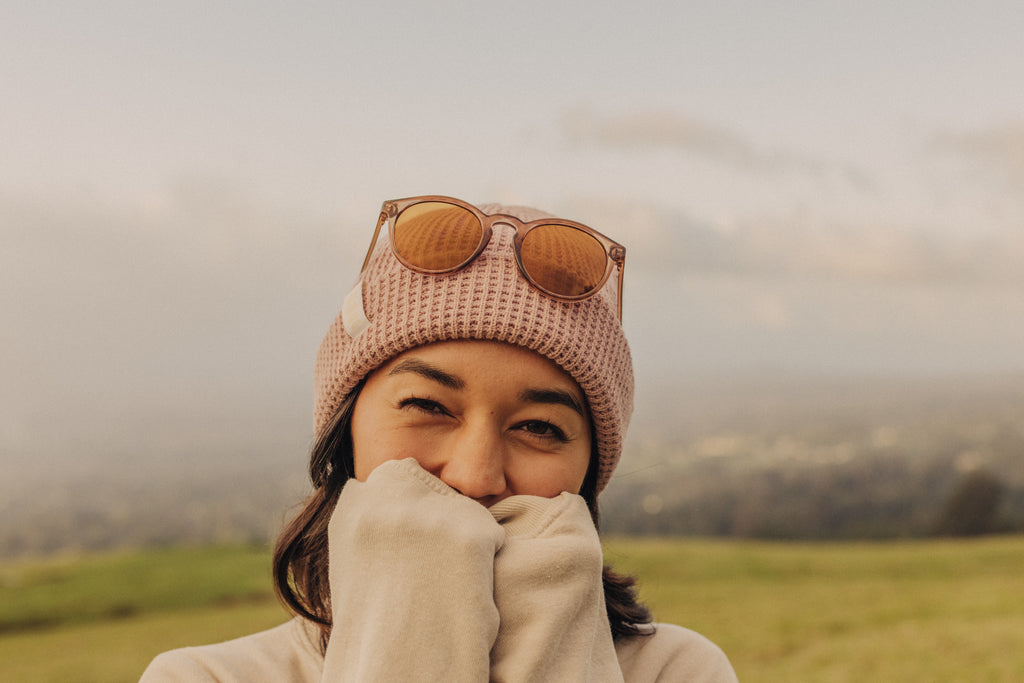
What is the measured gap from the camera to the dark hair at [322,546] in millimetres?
2240

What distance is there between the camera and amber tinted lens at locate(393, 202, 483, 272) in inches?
83.6

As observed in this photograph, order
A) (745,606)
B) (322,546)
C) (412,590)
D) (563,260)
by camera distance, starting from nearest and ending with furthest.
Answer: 1. (412,590)
2. (563,260)
3. (322,546)
4. (745,606)

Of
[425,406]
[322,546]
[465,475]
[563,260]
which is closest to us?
[465,475]

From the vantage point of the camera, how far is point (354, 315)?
86.7 inches

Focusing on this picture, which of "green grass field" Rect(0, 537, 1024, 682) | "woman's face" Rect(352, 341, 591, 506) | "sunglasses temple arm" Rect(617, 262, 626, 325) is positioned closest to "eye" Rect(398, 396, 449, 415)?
"woman's face" Rect(352, 341, 591, 506)

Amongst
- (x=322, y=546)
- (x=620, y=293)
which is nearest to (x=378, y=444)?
(x=322, y=546)

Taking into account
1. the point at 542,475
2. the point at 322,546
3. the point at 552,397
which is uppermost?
the point at 552,397

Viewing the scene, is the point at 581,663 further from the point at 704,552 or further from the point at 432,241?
the point at 704,552

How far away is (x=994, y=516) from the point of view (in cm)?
1523

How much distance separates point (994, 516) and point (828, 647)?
895 centimetres

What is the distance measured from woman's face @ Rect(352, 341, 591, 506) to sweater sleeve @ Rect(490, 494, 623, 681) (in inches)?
4.3

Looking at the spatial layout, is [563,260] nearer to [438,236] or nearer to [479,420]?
[438,236]

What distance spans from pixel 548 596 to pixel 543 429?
0.49 metres

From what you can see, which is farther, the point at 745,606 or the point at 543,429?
the point at 745,606
